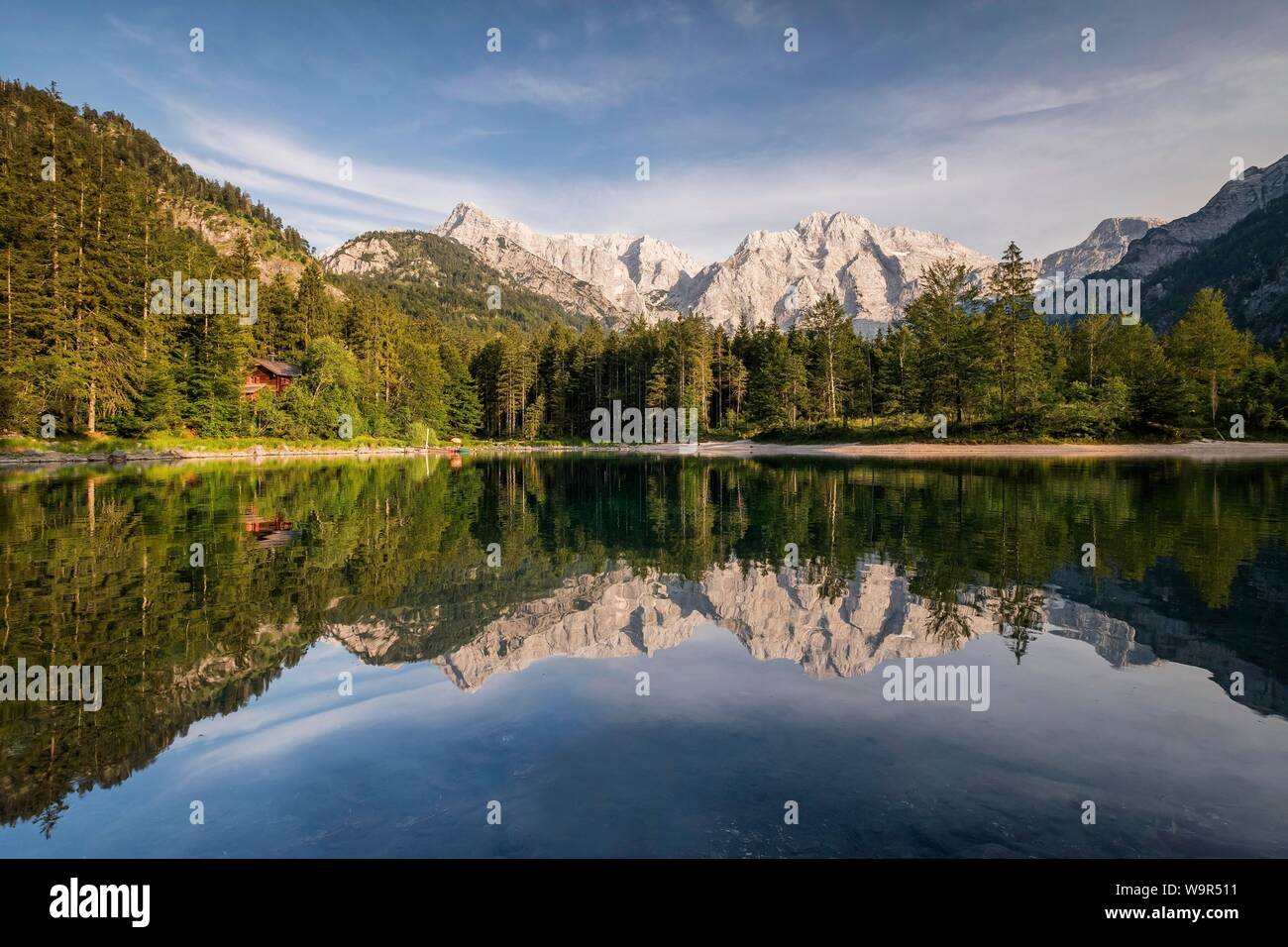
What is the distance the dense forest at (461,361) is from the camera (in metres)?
55.2

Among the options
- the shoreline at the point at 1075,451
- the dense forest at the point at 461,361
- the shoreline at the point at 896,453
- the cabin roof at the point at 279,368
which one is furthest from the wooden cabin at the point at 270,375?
the shoreline at the point at 1075,451

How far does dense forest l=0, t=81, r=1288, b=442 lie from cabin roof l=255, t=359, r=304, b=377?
2.65m

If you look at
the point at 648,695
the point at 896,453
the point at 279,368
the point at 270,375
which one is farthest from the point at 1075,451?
the point at 270,375

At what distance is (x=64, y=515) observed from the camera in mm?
21844

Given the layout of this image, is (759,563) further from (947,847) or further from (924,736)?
(947,847)

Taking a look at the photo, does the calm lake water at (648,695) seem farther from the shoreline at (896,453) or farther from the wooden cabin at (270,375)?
the wooden cabin at (270,375)

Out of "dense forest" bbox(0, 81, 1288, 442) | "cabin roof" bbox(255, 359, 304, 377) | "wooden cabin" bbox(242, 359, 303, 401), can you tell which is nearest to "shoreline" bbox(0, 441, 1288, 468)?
"dense forest" bbox(0, 81, 1288, 442)

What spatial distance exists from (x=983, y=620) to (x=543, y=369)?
11930 centimetres

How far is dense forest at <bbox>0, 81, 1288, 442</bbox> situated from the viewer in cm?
5519

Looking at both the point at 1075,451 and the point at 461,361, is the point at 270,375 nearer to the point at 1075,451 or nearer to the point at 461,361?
the point at 461,361

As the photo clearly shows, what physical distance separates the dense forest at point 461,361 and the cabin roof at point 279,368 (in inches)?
104

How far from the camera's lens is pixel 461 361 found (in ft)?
384

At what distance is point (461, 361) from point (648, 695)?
116 meters
